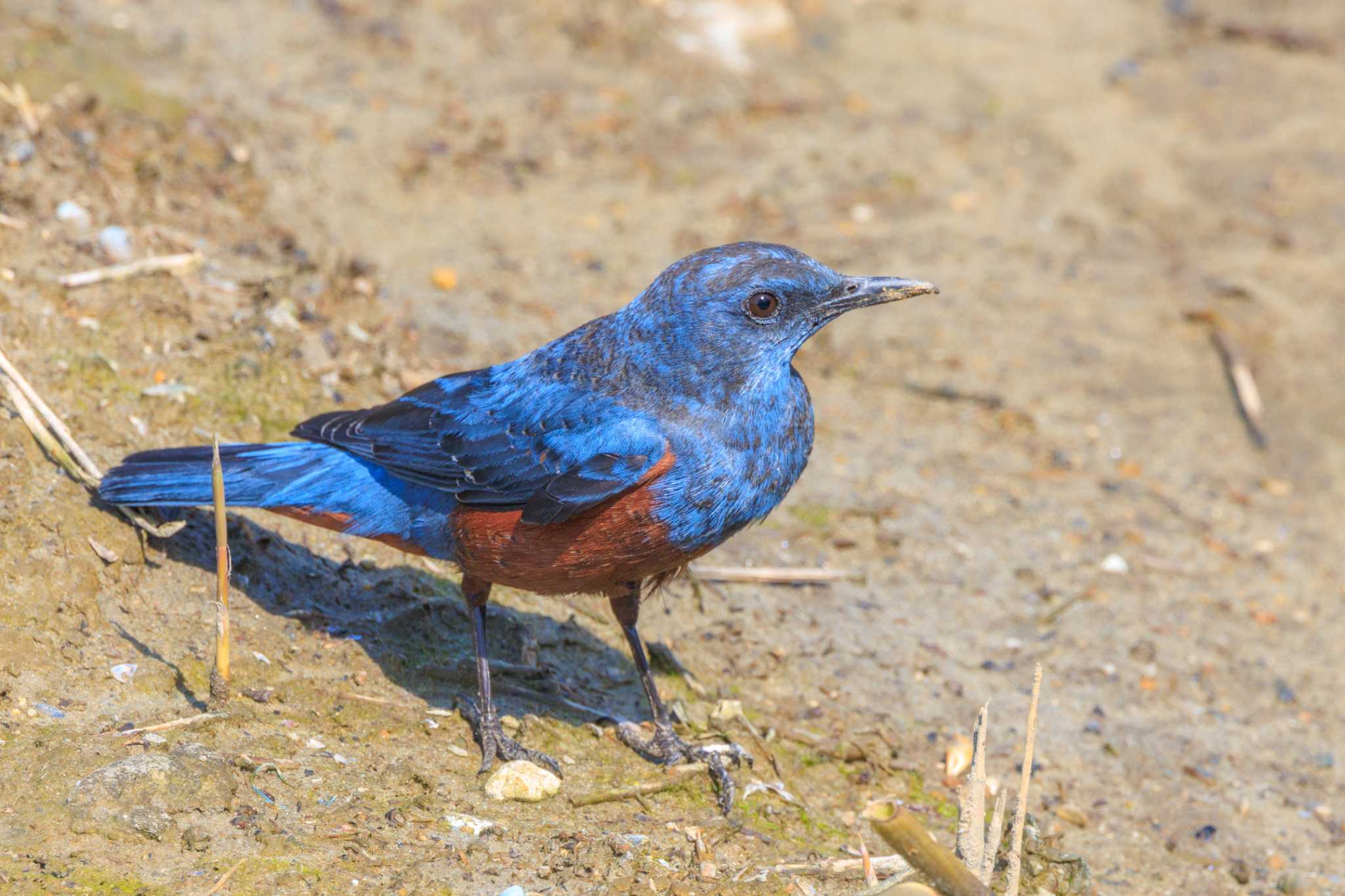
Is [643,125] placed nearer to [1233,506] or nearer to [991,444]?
[991,444]

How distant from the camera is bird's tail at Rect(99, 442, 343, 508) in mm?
4730

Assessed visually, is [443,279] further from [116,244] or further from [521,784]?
[521,784]

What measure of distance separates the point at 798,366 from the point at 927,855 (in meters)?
4.63

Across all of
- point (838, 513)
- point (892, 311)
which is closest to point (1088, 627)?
point (838, 513)

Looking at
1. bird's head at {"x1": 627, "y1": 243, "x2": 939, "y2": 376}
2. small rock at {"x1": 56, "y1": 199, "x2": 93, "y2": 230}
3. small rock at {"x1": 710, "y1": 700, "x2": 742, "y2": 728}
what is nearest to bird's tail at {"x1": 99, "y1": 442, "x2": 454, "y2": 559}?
bird's head at {"x1": 627, "y1": 243, "x2": 939, "y2": 376}

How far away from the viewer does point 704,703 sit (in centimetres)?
534

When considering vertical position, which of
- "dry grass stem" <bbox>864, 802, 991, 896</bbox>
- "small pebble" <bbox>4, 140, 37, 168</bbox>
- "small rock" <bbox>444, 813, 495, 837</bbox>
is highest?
"small pebble" <bbox>4, 140, 37, 168</bbox>

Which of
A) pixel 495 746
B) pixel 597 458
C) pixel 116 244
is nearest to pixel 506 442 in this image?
pixel 597 458

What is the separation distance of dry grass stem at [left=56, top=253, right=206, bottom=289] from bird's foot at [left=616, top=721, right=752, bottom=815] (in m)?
3.05

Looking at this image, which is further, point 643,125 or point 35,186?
point 643,125

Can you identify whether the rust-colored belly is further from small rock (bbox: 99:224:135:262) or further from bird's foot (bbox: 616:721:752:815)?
small rock (bbox: 99:224:135:262)

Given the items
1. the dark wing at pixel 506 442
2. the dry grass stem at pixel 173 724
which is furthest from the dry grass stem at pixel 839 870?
the dry grass stem at pixel 173 724

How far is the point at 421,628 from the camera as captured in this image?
5.35m

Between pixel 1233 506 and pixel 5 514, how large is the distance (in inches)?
232
